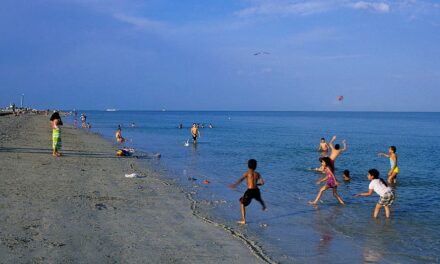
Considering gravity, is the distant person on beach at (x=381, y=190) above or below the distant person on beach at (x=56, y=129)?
below

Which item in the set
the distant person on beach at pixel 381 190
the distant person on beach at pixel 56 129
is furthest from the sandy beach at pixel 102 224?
the distant person on beach at pixel 56 129

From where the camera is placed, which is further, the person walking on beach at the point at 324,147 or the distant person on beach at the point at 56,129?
the person walking on beach at the point at 324,147

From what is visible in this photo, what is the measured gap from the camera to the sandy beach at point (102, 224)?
6.75 m

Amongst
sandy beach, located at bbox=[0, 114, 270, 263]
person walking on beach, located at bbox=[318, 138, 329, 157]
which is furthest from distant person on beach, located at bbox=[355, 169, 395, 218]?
person walking on beach, located at bbox=[318, 138, 329, 157]

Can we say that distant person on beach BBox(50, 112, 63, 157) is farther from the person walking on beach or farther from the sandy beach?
the person walking on beach

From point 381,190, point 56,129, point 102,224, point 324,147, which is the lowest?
point 102,224

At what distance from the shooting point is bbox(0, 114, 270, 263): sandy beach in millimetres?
6754

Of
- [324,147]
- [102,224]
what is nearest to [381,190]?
[102,224]

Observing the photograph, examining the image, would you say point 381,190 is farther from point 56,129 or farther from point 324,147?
point 324,147

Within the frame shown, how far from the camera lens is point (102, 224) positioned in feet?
27.6

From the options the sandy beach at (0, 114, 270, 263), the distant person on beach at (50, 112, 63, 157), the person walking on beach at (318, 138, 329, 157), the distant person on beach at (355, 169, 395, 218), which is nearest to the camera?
the sandy beach at (0, 114, 270, 263)

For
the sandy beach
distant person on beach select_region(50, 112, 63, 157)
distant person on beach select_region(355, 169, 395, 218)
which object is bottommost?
the sandy beach

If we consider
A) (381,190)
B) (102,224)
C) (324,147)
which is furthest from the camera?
(324,147)

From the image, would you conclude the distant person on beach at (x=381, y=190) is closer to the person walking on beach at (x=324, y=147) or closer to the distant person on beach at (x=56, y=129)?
the distant person on beach at (x=56, y=129)
